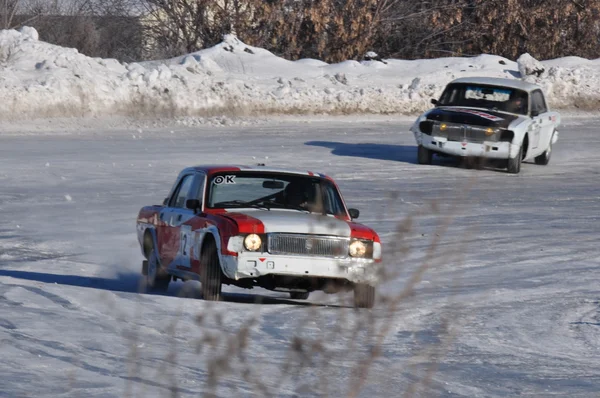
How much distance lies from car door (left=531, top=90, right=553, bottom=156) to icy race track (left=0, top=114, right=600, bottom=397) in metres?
0.54

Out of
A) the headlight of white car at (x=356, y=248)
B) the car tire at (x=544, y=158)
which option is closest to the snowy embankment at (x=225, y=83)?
the car tire at (x=544, y=158)

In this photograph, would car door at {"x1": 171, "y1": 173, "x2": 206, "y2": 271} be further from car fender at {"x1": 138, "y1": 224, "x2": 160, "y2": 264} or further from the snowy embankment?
the snowy embankment

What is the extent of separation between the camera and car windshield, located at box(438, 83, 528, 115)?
22391 mm

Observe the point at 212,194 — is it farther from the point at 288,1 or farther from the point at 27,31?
the point at 288,1

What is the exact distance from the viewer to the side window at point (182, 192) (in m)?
11.6

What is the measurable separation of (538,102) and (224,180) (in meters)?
13.1

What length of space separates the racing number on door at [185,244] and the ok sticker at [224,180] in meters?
0.52

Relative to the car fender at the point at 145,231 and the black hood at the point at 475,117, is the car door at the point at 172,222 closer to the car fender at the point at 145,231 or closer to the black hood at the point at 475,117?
the car fender at the point at 145,231

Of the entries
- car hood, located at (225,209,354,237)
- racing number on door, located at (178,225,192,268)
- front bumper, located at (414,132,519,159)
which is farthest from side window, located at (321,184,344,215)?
front bumper, located at (414,132,519,159)

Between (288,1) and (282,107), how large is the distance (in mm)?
9561

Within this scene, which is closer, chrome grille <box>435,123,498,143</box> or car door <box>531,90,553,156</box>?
chrome grille <box>435,123,498,143</box>

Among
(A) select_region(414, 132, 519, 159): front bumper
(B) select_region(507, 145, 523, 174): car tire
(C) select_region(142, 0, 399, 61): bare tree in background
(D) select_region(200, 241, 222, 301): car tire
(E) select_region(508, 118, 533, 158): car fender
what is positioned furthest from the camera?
(C) select_region(142, 0, 399, 61): bare tree in background

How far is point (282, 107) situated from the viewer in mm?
32562

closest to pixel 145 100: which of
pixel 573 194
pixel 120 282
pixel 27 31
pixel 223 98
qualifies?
pixel 223 98
